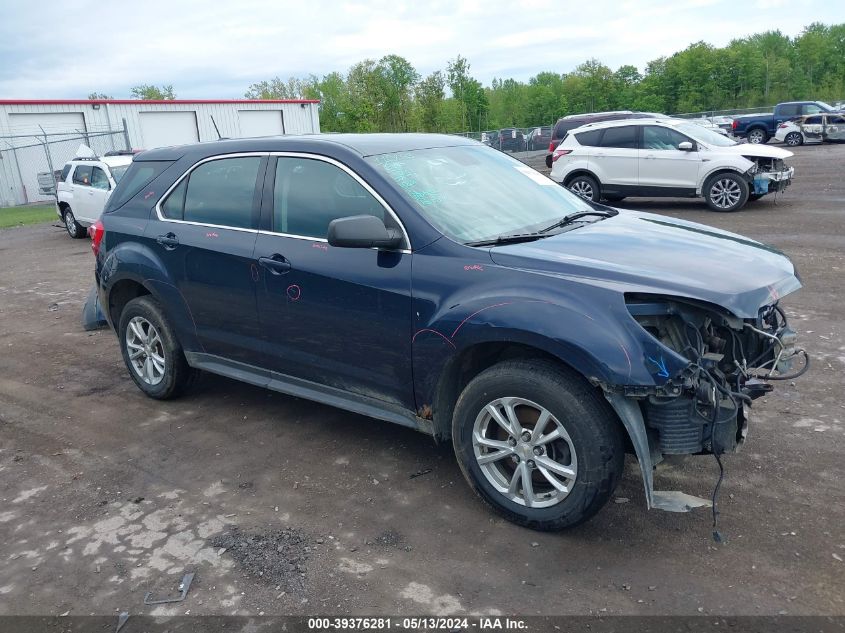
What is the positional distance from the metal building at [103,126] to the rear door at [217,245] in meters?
23.1

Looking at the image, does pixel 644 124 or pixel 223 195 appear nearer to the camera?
pixel 223 195

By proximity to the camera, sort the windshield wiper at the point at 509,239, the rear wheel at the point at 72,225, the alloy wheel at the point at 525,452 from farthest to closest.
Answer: the rear wheel at the point at 72,225 → the windshield wiper at the point at 509,239 → the alloy wheel at the point at 525,452

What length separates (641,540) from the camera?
3.50m

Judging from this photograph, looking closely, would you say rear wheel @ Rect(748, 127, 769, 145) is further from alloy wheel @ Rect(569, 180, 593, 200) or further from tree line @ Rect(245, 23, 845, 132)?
tree line @ Rect(245, 23, 845, 132)

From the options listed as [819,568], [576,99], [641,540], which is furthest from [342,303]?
[576,99]

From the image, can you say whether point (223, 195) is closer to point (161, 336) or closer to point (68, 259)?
point (161, 336)

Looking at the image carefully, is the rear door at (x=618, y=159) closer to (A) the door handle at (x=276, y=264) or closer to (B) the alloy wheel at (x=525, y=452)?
→ (A) the door handle at (x=276, y=264)

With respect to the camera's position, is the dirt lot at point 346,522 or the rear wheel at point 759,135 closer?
the dirt lot at point 346,522

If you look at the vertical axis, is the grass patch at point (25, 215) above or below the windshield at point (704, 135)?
below

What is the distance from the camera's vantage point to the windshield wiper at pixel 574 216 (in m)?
4.28

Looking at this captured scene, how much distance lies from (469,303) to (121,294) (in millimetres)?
3409

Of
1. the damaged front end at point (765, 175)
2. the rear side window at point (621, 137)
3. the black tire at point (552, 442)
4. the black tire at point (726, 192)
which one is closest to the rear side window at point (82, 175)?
the rear side window at point (621, 137)

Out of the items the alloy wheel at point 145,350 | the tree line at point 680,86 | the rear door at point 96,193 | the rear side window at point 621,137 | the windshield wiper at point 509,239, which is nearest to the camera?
the windshield wiper at point 509,239

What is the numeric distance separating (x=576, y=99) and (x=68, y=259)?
74.3 metres
